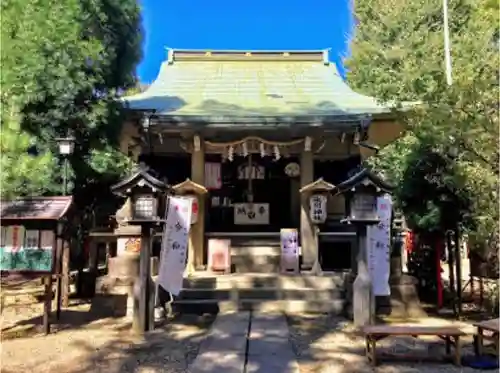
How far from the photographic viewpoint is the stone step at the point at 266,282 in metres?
9.29

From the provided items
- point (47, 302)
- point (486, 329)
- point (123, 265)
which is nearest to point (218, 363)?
point (486, 329)

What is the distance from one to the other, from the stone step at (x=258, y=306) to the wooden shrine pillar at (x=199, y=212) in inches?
69.1

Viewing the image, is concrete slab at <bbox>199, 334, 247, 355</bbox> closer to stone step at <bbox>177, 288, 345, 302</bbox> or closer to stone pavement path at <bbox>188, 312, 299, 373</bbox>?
stone pavement path at <bbox>188, 312, 299, 373</bbox>

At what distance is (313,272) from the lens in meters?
9.98

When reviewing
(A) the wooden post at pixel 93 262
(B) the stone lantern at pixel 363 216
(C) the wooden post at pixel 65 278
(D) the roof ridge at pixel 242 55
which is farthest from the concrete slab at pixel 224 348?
(D) the roof ridge at pixel 242 55

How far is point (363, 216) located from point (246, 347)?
3.00m

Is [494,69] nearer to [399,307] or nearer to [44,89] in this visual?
[399,307]

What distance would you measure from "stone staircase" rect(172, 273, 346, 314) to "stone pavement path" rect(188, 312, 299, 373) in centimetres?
67

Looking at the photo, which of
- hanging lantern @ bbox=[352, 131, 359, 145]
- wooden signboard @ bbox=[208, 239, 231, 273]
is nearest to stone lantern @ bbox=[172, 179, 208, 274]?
wooden signboard @ bbox=[208, 239, 231, 273]

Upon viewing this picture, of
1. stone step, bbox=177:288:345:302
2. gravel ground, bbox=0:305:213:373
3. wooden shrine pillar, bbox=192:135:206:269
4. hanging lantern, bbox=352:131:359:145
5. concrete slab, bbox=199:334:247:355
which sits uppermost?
hanging lantern, bbox=352:131:359:145

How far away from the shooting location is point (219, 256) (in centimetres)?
1011

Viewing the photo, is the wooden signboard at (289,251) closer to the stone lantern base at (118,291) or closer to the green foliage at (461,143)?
the green foliage at (461,143)

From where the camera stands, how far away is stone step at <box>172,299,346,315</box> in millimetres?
8641

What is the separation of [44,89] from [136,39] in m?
4.59
